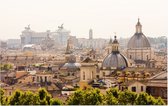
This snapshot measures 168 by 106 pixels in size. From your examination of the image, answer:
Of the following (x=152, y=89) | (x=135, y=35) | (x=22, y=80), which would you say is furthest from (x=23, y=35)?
(x=152, y=89)

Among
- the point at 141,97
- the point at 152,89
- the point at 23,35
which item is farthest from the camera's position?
the point at 23,35

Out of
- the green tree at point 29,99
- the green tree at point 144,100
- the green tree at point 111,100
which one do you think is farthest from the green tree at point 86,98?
the green tree at point 144,100

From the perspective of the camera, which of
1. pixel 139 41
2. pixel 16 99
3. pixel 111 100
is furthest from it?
pixel 139 41

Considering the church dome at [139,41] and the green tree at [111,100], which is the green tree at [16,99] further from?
the church dome at [139,41]

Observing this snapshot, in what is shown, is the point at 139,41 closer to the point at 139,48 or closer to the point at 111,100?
the point at 139,48

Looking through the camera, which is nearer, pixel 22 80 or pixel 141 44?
pixel 22 80

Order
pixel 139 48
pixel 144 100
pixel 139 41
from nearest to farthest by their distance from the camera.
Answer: pixel 144 100, pixel 139 48, pixel 139 41

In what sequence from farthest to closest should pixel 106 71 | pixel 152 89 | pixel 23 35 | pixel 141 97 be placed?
pixel 23 35
pixel 106 71
pixel 152 89
pixel 141 97

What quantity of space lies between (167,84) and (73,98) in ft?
13.9

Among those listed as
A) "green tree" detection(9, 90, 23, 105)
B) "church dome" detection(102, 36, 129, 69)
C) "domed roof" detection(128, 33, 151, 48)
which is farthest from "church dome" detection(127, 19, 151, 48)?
"green tree" detection(9, 90, 23, 105)

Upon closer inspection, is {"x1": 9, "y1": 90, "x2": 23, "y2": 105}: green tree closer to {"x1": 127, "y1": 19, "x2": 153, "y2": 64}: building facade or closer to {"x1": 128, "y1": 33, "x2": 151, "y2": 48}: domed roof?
{"x1": 127, "y1": 19, "x2": 153, "y2": 64}: building facade

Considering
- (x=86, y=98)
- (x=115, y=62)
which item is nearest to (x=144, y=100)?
(x=86, y=98)

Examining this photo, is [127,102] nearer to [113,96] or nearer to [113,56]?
[113,96]

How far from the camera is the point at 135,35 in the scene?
63062 mm
